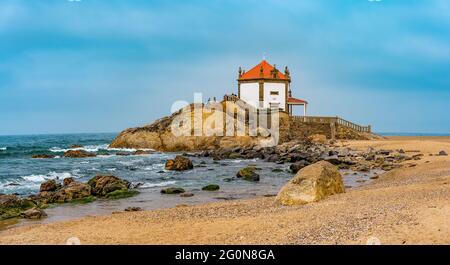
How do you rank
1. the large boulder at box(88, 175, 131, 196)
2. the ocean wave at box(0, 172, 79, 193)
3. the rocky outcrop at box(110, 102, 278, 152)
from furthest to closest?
1. the rocky outcrop at box(110, 102, 278, 152)
2. the ocean wave at box(0, 172, 79, 193)
3. the large boulder at box(88, 175, 131, 196)

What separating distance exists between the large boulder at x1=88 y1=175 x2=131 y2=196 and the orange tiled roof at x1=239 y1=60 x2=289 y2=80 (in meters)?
41.5

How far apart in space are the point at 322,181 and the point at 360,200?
6.18 ft

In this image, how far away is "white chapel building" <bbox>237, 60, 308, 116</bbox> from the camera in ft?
202

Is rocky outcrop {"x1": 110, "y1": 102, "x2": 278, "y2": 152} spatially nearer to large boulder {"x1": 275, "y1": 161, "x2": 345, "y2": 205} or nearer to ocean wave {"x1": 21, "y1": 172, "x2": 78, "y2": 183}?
ocean wave {"x1": 21, "y1": 172, "x2": 78, "y2": 183}

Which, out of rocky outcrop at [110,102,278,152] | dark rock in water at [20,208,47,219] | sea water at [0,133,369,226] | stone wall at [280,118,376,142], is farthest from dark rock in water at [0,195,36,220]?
stone wall at [280,118,376,142]

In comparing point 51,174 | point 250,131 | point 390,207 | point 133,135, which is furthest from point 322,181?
point 133,135

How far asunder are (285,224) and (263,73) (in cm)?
5253

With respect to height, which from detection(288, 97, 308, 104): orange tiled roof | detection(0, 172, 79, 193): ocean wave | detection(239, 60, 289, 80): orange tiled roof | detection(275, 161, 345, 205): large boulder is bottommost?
detection(0, 172, 79, 193): ocean wave

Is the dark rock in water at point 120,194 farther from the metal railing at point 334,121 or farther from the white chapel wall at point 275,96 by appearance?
the white chapel wall at point 275,96

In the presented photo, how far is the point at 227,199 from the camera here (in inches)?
Result: 743

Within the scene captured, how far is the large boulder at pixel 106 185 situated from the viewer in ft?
69.0

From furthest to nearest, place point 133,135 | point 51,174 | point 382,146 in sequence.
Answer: point 133,135 < point 382,146 < point 51,174
